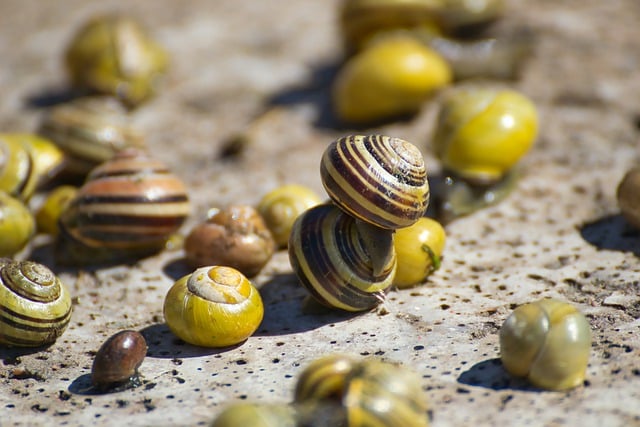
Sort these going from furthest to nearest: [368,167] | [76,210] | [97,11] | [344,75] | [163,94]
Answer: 1. [97,11]
2. [163,94]
3. [344,75]
4. [76,210]
5. [368,167]

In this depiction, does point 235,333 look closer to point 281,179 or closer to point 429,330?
point 429,330

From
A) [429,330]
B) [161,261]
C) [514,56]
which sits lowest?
[161,261]

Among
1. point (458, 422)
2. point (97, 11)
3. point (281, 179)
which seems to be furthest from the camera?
point (97, 11)

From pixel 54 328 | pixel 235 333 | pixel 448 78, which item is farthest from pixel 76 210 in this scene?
pixel 448 78

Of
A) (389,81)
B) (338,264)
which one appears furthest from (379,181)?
(389,81)

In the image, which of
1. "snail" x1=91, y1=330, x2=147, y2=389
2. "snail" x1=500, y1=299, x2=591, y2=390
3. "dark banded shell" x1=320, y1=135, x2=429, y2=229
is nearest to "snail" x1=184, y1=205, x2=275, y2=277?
"dark banded shell" x1=320, y1=135, x2=429, y2=229

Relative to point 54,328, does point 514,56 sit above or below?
above
